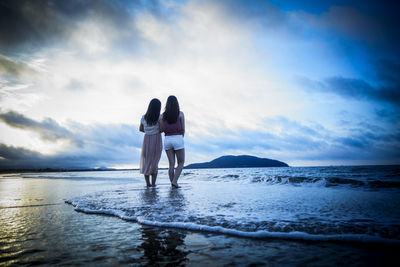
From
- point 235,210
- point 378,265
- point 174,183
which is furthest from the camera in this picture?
point 174,183

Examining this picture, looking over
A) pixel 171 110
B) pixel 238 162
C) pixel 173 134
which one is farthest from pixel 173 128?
pixel 238 162

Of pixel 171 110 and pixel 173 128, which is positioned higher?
pixel 171 110

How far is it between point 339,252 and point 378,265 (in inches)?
9.6

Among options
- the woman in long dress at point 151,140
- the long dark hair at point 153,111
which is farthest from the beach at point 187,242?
the long dark hair at point 153,111

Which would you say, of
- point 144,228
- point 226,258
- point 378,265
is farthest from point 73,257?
point 378,265

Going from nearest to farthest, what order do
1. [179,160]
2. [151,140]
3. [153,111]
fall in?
[179,160] < [153,111] < [151,140]

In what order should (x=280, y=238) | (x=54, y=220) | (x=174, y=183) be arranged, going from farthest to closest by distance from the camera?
(x=174, y=183) < (x=54, y=220) < (x=280, y=238)

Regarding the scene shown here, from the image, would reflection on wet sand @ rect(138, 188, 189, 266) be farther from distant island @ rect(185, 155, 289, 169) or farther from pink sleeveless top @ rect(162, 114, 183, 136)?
distant island @ rect(185, 155, 289, 169)

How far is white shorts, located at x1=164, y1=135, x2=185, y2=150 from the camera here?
6105mm

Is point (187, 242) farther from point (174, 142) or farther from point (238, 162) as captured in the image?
point (238, 162)

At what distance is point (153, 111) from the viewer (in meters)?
6.52

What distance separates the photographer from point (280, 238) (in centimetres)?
185

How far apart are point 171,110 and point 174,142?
932 mm

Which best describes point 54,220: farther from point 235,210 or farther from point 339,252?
point 339,252
